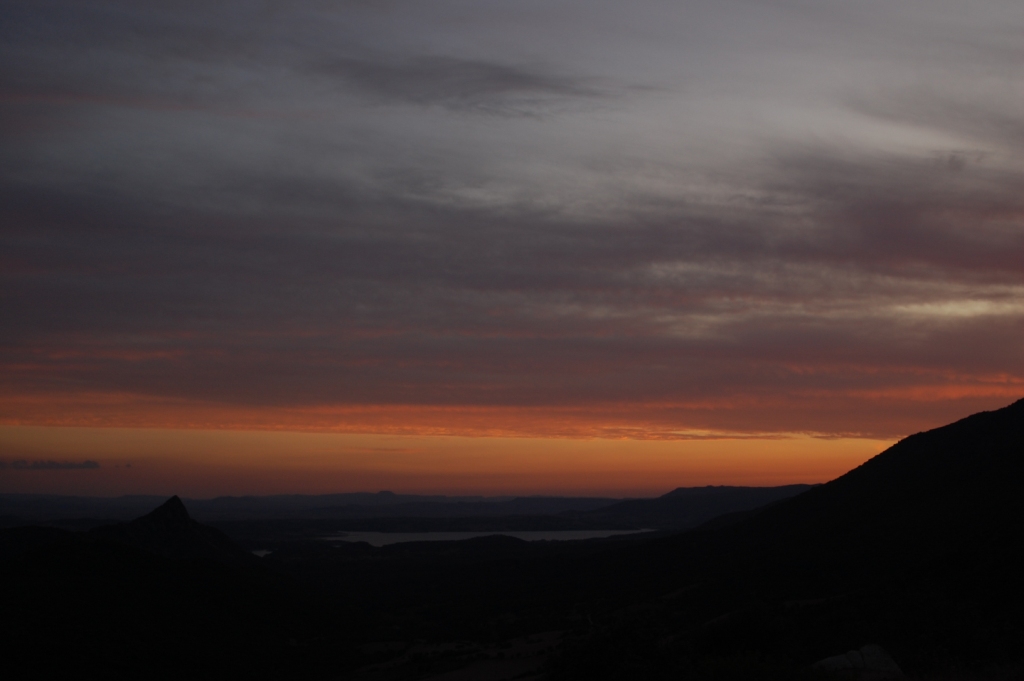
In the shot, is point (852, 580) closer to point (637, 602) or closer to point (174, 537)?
point (637, 602)

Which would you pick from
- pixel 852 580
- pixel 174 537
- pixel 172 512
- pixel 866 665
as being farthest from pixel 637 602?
pixel 172 512

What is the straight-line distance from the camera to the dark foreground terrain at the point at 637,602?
79.4ft

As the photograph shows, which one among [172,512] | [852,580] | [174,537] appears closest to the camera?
[852,580]

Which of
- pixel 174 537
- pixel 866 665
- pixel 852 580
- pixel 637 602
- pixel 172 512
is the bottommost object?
pixel 637 602

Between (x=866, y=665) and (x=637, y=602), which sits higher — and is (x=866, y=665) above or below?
above

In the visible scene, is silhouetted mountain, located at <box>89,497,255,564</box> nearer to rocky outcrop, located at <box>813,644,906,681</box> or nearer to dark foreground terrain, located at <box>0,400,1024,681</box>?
dark foreground terrain, located at <box>0,400,1024,681</box>

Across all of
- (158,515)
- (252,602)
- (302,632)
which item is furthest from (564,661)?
(158,515)

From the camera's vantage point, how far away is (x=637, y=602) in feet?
158

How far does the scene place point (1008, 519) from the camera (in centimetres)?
3975

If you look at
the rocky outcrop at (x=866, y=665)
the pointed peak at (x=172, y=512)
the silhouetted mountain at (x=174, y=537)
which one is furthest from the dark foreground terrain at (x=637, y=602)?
the pointed peak at (x=172, y=512)

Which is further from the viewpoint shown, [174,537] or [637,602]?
[174,537]

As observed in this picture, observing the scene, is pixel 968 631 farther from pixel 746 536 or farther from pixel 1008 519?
pixel 746 536

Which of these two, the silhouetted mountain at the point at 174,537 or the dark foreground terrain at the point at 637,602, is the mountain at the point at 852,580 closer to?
the dark foreground terrain at the point at 637,602

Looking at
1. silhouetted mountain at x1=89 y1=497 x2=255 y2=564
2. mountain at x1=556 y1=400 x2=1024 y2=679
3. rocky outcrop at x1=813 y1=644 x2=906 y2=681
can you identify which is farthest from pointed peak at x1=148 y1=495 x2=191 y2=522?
rocky outcrop at x1=813 y1=644 x2=906 y2=681
